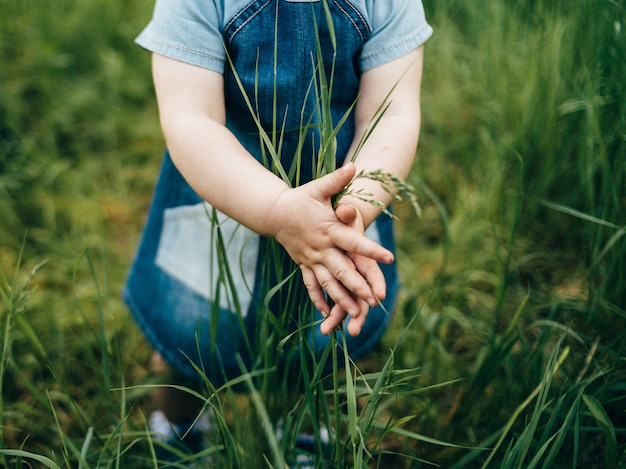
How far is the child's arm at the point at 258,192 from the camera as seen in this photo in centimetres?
67

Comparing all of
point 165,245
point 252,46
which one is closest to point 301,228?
point 252,46

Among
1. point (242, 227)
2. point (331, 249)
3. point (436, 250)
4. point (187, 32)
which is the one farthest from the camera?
point (436, 250)

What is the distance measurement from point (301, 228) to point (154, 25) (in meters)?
0.38

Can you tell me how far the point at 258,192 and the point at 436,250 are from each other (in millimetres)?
998

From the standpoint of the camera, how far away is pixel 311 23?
835 millimetres

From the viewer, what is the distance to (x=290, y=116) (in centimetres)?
89

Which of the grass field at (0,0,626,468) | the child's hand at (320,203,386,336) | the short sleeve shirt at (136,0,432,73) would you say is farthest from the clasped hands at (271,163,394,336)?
the short sleeve shirt at (136,0,432,73)

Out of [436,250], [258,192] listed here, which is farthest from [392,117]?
[436,250]

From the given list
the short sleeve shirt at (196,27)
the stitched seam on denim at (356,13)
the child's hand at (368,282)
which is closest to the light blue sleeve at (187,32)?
the short sleeve shirt at (196,27)

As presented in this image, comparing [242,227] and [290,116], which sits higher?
[290,116]

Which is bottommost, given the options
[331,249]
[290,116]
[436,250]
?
[436,250]

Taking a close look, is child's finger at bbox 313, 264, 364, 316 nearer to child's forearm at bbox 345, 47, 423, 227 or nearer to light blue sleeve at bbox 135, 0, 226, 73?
child's forearm at bbox 345, 47, 423, 227

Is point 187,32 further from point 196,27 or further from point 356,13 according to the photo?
point 356,13

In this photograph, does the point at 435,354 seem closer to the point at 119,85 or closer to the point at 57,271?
the point at 57,271
